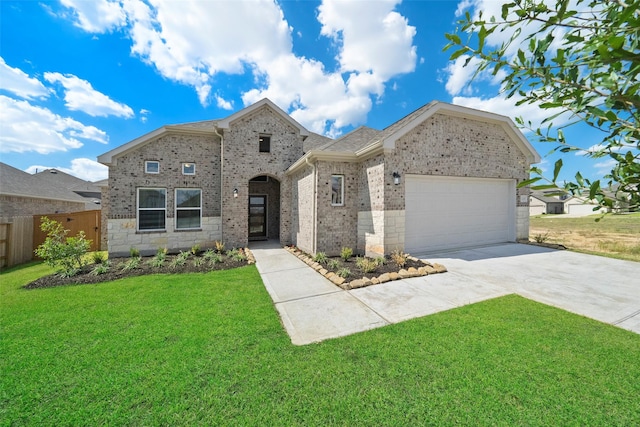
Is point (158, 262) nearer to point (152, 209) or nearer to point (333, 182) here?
point (152, 209)

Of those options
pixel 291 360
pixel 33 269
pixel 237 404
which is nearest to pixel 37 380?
pixel 237 404

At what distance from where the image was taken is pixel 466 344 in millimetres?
3400

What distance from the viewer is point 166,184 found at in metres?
10.4

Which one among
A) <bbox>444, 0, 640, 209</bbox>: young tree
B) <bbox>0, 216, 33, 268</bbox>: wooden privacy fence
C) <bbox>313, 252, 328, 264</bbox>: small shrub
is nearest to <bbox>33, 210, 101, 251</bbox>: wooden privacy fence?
<bbox>0, 216, 33, 268</bbox>: wooden privacy fence

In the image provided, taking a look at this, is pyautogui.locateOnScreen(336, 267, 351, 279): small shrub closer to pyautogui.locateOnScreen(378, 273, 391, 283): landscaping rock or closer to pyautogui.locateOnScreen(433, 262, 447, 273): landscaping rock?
pyautogui.locateOnScreen(378, 273, 391, 283): landscaping rock

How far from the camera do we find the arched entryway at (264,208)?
13227 millimetres

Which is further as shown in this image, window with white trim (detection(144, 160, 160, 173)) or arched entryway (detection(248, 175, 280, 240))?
arched entryway (detection(248, 175, 280, 240))

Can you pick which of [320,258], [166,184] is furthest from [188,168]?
[320,258]

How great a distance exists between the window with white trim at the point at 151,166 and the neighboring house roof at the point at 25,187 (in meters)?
10.7

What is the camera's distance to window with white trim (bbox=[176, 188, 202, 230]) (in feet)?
34.8

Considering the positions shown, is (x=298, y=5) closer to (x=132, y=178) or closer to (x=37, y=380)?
(x=132, y=178)

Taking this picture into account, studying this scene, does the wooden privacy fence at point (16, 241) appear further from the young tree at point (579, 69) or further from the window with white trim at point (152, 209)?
the young tree at point (579, 69)

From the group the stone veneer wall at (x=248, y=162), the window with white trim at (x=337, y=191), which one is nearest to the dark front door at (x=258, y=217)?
the stone veneer wall at (x=248, y=162)

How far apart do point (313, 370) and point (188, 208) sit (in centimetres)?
985
